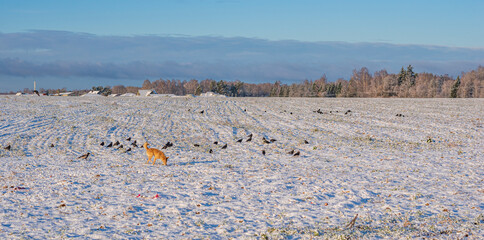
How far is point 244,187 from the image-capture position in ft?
46.0

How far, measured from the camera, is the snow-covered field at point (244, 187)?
9.95 meters

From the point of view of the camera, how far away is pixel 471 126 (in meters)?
32.9

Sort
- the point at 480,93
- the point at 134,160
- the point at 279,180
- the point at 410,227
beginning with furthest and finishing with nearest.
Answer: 1. the point at 480,93
2. the point at 134,160
3. the point at 279,180
4. the point at 410,227

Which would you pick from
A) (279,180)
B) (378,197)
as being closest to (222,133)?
(279,180)

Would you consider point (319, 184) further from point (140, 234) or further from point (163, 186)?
point (140, 234)

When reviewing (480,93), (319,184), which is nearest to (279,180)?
(319,184)

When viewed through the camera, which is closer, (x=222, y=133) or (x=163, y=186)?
(x=163, y=186)

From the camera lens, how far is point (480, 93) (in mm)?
144000

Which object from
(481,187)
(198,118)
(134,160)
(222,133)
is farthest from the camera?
(198,118)

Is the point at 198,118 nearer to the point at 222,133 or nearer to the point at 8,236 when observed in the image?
the point at 222,133

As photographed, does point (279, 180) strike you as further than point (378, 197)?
Yes

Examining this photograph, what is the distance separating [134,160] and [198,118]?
841 inches

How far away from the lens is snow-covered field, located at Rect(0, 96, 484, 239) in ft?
32.7

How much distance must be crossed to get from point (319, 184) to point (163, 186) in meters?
5.61
